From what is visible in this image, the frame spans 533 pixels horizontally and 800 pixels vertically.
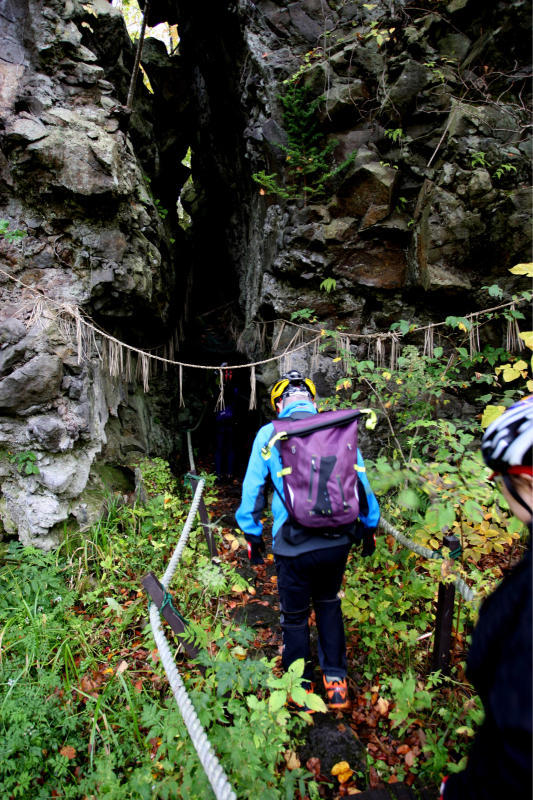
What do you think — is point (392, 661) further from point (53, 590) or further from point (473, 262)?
point (473, 262)

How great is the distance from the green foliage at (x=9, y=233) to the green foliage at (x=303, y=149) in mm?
3982

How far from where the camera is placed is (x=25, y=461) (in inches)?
198

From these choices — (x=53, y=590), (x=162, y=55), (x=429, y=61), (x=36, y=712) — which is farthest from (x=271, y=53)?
(x=36, y=712)

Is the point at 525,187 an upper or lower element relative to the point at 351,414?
upper

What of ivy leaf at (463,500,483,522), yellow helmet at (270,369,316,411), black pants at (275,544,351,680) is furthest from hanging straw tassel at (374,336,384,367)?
ivy leaf at (463,500,483,522)

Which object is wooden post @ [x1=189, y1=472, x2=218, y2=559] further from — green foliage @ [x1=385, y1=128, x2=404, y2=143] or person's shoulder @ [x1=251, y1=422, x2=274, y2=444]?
green foliage @ [x1=385, y1=128, x2=404, y2=143]

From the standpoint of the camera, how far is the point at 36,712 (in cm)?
301

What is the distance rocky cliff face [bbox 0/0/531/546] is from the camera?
529 centimetres

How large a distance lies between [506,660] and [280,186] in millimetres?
7728

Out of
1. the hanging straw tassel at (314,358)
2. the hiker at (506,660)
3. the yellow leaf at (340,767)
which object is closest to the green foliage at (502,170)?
the hanging straw tassel at (314,358)

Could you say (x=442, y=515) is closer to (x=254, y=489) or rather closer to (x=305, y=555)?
(x=305, y=555)

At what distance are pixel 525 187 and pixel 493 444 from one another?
6.08 m

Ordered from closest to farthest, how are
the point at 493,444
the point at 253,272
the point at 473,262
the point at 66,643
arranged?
1. the point at 493,444
2. the point at 66,643
3. the point at 473,262
4. the point at 253,272

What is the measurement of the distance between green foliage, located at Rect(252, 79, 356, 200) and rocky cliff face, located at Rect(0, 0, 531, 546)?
37 mm
